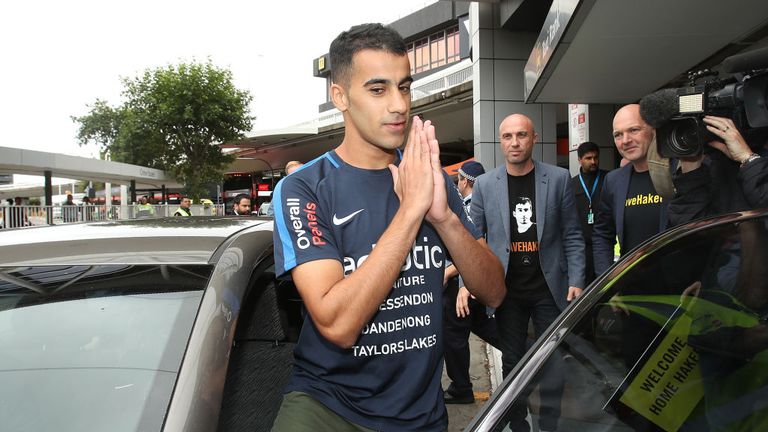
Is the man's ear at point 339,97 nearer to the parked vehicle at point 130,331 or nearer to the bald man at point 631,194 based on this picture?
the parked vehicle at point 130,331

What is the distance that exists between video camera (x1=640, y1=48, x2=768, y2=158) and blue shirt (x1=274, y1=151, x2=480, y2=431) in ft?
4.61

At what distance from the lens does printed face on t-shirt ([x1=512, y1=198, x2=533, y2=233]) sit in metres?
3.62

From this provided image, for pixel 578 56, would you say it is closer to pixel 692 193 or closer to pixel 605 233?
pixel 605 233

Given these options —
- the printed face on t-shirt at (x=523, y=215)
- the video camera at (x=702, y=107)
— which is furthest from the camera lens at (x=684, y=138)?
the printed face on t-shirt at (x=523, y=215)

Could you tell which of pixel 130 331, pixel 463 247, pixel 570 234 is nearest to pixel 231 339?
pixel 130 331

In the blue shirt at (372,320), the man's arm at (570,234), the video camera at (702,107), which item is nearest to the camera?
the blue shirt at (372,320)

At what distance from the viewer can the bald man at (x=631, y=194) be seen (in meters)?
3.45

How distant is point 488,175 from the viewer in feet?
12.3

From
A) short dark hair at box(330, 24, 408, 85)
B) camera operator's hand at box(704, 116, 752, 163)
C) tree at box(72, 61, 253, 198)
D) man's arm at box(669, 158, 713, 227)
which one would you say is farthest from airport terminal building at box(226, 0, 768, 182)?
tree at box(72, 61, 253, 198)

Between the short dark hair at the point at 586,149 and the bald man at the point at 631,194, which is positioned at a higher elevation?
the short dark hair at the point at 586,149

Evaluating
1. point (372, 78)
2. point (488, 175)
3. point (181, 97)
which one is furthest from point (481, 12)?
point (181, 97)

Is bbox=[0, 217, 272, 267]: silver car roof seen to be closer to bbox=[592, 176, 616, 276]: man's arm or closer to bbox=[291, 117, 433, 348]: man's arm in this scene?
bbox=[291, 117, 433, 348]: man's arm

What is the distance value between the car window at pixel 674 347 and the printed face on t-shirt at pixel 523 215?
2.15 metres

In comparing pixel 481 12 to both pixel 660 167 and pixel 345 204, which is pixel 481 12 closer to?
pixel 660 167
